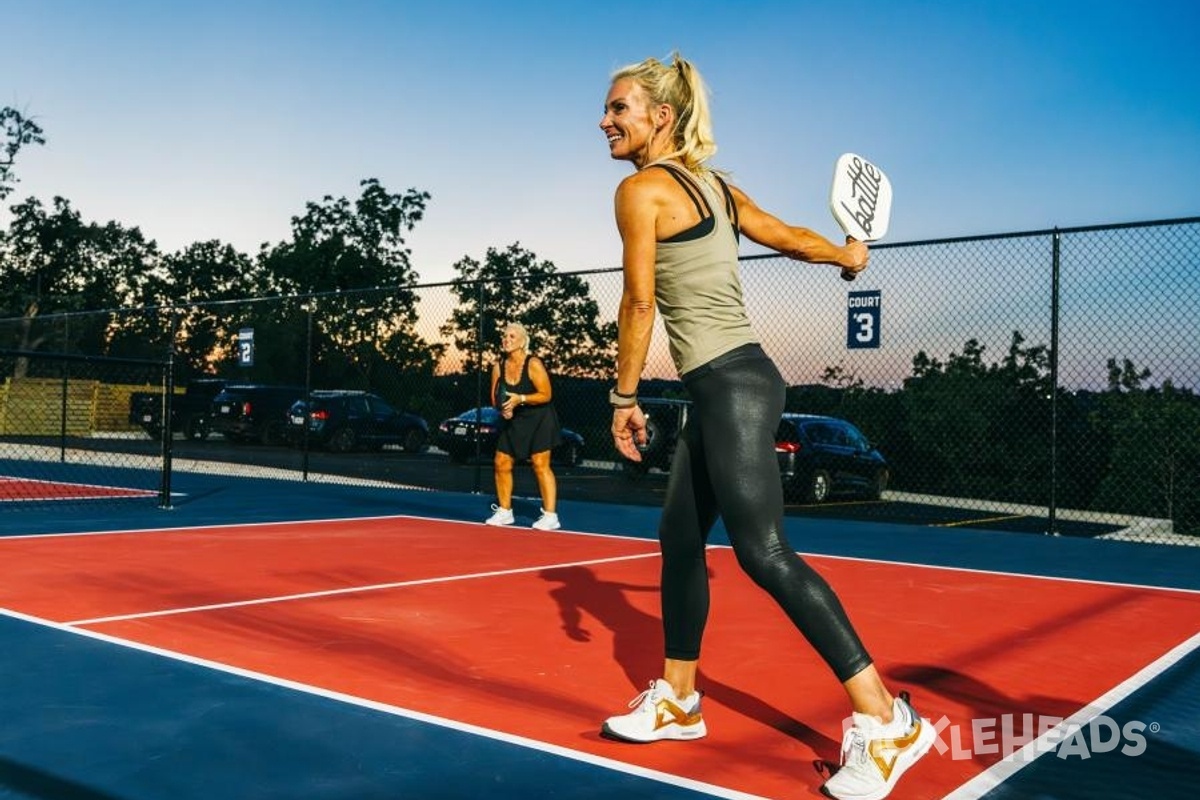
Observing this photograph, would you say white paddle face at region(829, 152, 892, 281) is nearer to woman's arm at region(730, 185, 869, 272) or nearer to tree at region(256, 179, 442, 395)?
woman's arm at region(730, 185, 869, 272)

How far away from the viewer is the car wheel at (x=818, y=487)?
15359 mm

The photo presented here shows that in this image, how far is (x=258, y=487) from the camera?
14.8 meters

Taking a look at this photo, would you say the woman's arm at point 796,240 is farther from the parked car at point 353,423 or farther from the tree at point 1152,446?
the parked car at point 353,423

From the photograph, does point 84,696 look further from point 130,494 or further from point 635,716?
point 130,494

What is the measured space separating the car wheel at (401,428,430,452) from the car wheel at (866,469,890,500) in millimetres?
13123

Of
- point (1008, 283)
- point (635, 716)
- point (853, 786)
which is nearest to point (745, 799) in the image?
point (853, 786)

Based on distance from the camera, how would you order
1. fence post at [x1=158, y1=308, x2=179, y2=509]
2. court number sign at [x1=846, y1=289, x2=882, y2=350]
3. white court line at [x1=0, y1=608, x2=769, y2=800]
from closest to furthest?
1. white court line at [x1=0, y1=608, x2=769, y2=800]
2. fence post at [x1=158, y1=308, x2=179, y2=509]
3. court number sign at [x1=846, y1=289, x2=882, y2=350]

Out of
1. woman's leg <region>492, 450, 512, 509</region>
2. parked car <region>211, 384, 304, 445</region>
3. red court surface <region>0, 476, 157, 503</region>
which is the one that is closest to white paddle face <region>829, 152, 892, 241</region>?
woman's leg <region>492, 450, 512, 509</region>

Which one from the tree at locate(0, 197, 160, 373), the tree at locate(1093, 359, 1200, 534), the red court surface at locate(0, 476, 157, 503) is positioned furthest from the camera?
the tree at locate(0, 197, 160, 373)

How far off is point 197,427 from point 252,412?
11.6ft

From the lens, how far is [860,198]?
11.7 ft

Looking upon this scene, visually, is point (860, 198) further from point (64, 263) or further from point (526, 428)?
point (64, 263)

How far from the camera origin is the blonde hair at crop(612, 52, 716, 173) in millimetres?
3271

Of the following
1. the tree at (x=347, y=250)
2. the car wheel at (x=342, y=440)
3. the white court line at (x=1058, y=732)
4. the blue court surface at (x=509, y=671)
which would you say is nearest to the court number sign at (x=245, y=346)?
the car wheel at (x=342, y=440)
